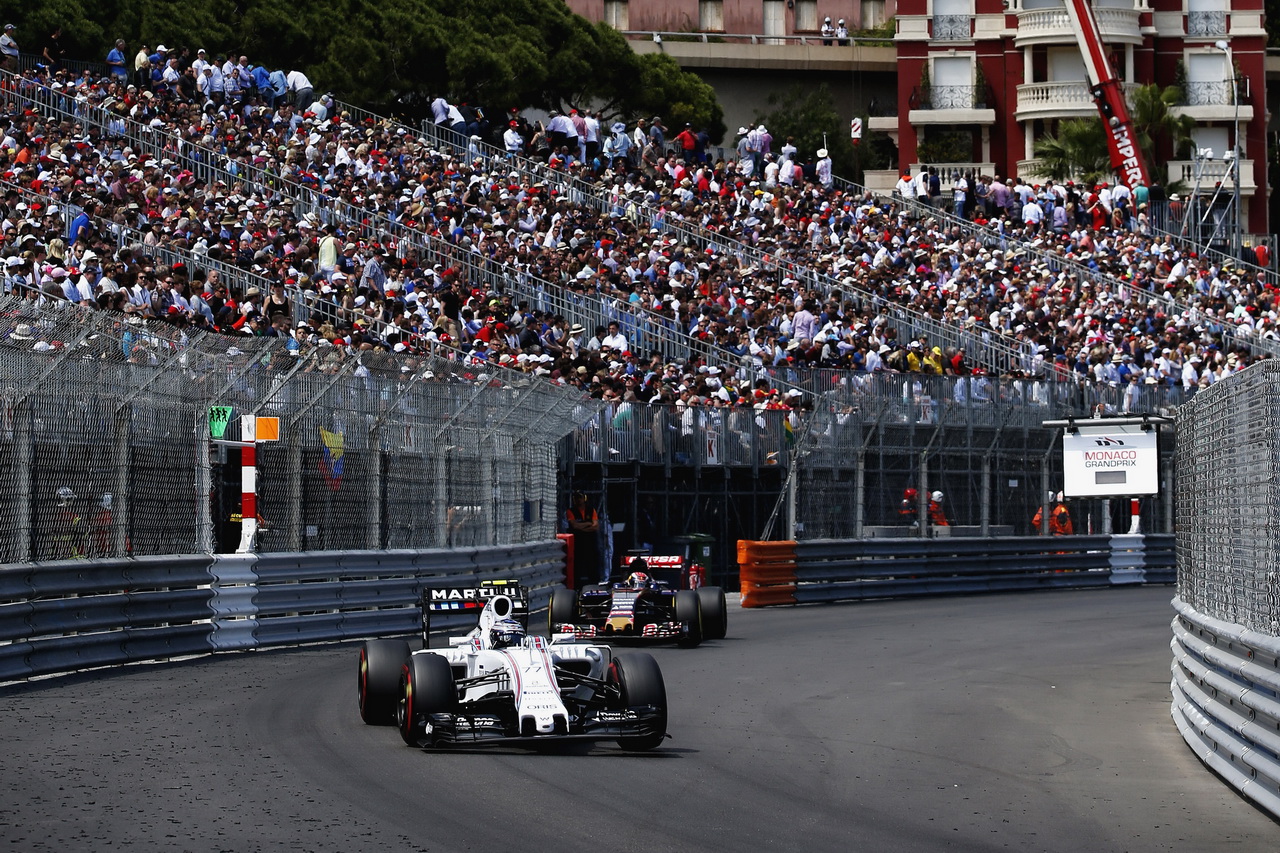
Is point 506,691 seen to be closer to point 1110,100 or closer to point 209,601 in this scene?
point 209,601

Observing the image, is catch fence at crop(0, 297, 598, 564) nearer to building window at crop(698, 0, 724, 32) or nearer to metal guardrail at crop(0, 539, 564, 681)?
metal guardrail at crop(0, 539, 564, 681)

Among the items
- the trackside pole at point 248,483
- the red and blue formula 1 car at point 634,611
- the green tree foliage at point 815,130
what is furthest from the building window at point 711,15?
the trackside pole at point 248,483

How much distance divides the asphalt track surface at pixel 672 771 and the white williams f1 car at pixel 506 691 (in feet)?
0.48

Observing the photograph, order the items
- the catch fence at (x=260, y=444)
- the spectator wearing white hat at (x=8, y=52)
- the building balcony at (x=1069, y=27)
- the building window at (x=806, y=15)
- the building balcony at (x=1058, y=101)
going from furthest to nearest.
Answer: the building window at (x=806, y=15)
the building balcony at (x=1058, y=101)
the building balcony at (x=1069, y=27)
the spectator wearing white hat at (x=8, y=52)
the catch fence at (x=260, y=444)

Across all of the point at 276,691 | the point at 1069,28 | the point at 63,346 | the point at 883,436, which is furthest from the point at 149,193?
the point at 1069,28

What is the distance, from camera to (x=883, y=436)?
28.0 meters

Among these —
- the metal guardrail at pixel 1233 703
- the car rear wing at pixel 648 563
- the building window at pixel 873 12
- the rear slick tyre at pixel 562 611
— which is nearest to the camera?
the metal guardrail at pixel 1233 703

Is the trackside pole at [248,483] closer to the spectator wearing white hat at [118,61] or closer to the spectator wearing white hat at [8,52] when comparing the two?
the spectator wearing white hat at [8,52]

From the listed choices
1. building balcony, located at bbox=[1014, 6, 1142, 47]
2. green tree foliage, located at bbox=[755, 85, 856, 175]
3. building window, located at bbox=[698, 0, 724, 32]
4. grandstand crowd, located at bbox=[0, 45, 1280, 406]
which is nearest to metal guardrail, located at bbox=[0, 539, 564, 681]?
grandstand crowd, located at bbox=[0, 45, 1280, 406]

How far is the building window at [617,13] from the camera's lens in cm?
7112

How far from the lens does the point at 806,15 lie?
72.6 metres

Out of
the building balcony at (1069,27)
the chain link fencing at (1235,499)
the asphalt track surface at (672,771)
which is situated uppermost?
the building balcony at (1069,27)

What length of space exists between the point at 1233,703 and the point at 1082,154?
50.8 metres

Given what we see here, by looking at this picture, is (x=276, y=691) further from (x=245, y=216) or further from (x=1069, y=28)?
(x=1069, y=28)
